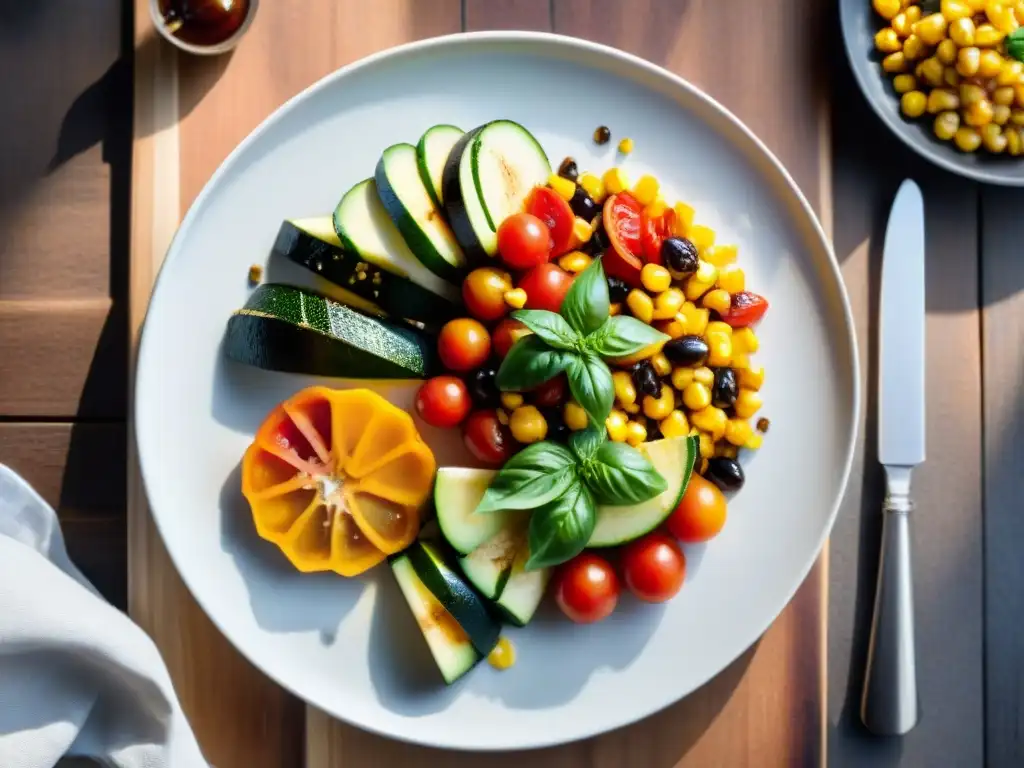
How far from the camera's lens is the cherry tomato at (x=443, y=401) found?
134 cm

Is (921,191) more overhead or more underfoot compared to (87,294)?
more overhead

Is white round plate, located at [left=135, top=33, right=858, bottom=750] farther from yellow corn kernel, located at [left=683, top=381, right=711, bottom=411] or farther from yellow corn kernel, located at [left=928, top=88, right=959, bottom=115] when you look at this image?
yellow corn kernel, located at [left=928, top=88, right=959, bottom=115]

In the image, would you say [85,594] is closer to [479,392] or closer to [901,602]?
[479,392]

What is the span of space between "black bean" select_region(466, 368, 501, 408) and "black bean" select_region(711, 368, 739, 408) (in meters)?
0.33

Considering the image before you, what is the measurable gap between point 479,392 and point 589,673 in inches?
19.0

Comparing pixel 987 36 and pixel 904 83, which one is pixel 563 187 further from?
pixel 987 36

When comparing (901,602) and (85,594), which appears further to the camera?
(901,602)

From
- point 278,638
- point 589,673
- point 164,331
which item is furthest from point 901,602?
point 164,331

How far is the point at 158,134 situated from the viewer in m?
1.43

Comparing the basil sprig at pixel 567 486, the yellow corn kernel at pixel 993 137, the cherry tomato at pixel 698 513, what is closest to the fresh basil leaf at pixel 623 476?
the basil sprig at pixel 567 486

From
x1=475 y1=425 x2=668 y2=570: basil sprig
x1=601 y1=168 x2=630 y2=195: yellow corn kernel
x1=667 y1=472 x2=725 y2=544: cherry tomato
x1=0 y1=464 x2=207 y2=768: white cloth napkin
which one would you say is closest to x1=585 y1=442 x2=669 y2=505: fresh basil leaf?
x1=475 y1=425 x2=668 y2=570: basil sprig

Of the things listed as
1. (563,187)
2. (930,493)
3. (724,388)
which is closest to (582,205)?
(563,187)

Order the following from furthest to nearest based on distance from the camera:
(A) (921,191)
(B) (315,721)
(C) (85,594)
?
(A) (921,191)
(B) (315,721)
(C) (85,594)

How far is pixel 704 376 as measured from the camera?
4.56 feet
